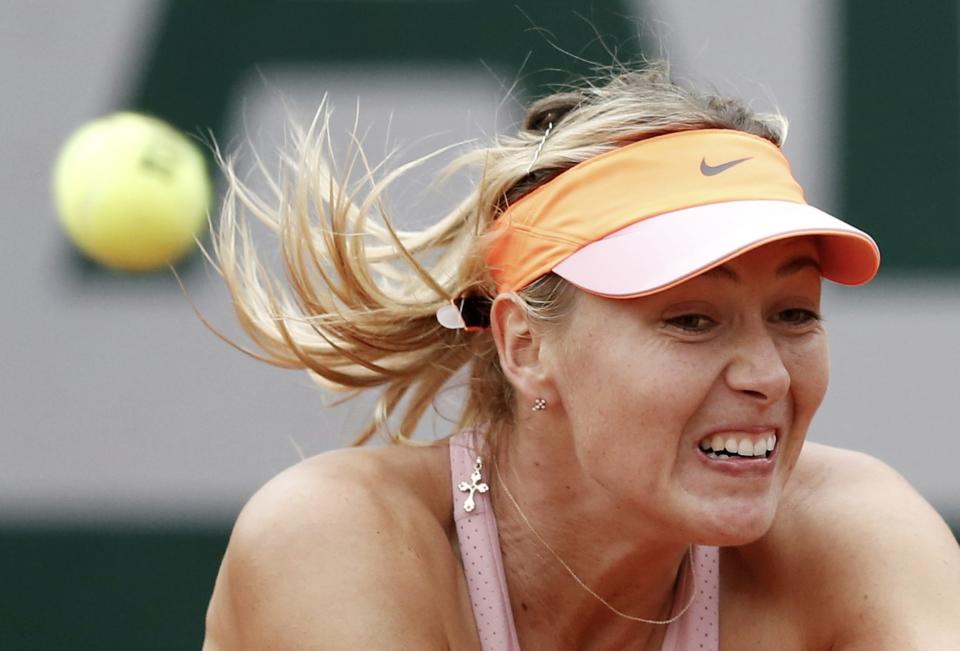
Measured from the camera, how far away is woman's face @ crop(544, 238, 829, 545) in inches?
64.6

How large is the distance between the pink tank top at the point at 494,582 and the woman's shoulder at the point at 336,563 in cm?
4

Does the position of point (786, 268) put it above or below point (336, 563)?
above

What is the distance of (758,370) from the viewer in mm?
1633

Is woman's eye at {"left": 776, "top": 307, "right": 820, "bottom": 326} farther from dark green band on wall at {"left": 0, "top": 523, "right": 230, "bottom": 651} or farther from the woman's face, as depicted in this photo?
dark green band on wall at {"left": 0, "top": 523, "right": 230, "bottom": 651}

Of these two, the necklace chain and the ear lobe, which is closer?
the ear lobe

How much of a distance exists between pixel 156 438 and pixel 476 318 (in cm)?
144

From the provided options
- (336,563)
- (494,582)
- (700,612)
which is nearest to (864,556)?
(700,612)

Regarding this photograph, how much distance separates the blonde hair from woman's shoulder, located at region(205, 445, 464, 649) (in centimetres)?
21

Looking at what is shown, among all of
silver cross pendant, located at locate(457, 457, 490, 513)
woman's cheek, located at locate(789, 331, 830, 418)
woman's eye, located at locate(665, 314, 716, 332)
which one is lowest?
silver cross pendant, located at locate(457, 457, 490, 513)

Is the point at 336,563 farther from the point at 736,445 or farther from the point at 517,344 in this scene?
the point at 736,445

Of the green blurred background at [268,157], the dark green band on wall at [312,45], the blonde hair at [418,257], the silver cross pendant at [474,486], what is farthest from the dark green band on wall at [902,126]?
the silver cross pendant at [474,486]

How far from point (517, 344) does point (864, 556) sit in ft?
1.64

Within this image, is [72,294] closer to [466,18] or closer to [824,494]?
[466,18]

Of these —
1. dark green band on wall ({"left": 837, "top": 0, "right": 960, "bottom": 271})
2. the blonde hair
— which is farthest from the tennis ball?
dark green band on wall ({"left": 837, "top": 0, "right": 960, "bottom": 271})
